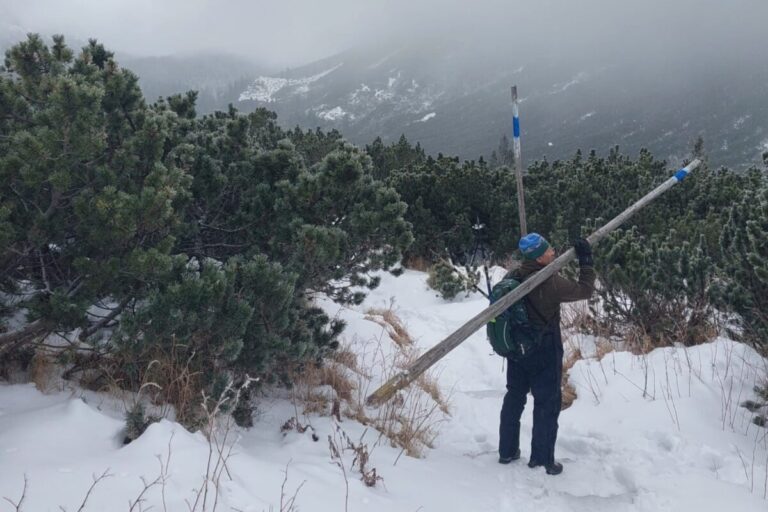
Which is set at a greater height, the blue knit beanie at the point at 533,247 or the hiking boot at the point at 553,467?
the blue knit beanie at the point at 533,247

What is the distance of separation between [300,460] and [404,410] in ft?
4.82

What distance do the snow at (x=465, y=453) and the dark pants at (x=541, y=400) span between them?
0.16 meters

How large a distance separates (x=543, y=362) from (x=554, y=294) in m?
0.52

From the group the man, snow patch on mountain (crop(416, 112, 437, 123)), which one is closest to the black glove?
the man

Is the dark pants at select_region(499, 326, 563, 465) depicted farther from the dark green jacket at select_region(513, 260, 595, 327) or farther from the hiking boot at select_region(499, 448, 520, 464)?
the dark green jacket at select_region(513, 260, 595, 327)

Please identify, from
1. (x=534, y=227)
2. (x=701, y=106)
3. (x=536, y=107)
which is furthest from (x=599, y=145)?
(x=534, y=227)

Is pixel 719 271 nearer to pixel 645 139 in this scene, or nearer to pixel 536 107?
pixel 645 139

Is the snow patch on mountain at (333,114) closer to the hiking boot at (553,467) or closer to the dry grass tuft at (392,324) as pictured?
the dry grass tuft at (392,324)

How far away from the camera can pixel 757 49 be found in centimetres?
18825

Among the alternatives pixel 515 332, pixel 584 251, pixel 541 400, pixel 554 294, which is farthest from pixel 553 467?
pixel 584 251

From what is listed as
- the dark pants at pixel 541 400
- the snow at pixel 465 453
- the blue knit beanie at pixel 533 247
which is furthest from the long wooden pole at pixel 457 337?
the dark pants at pixel 541 400

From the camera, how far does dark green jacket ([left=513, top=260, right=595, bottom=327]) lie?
155 inches

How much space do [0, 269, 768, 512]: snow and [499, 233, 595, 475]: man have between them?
0.61 feet

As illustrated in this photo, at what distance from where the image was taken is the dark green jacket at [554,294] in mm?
3928
